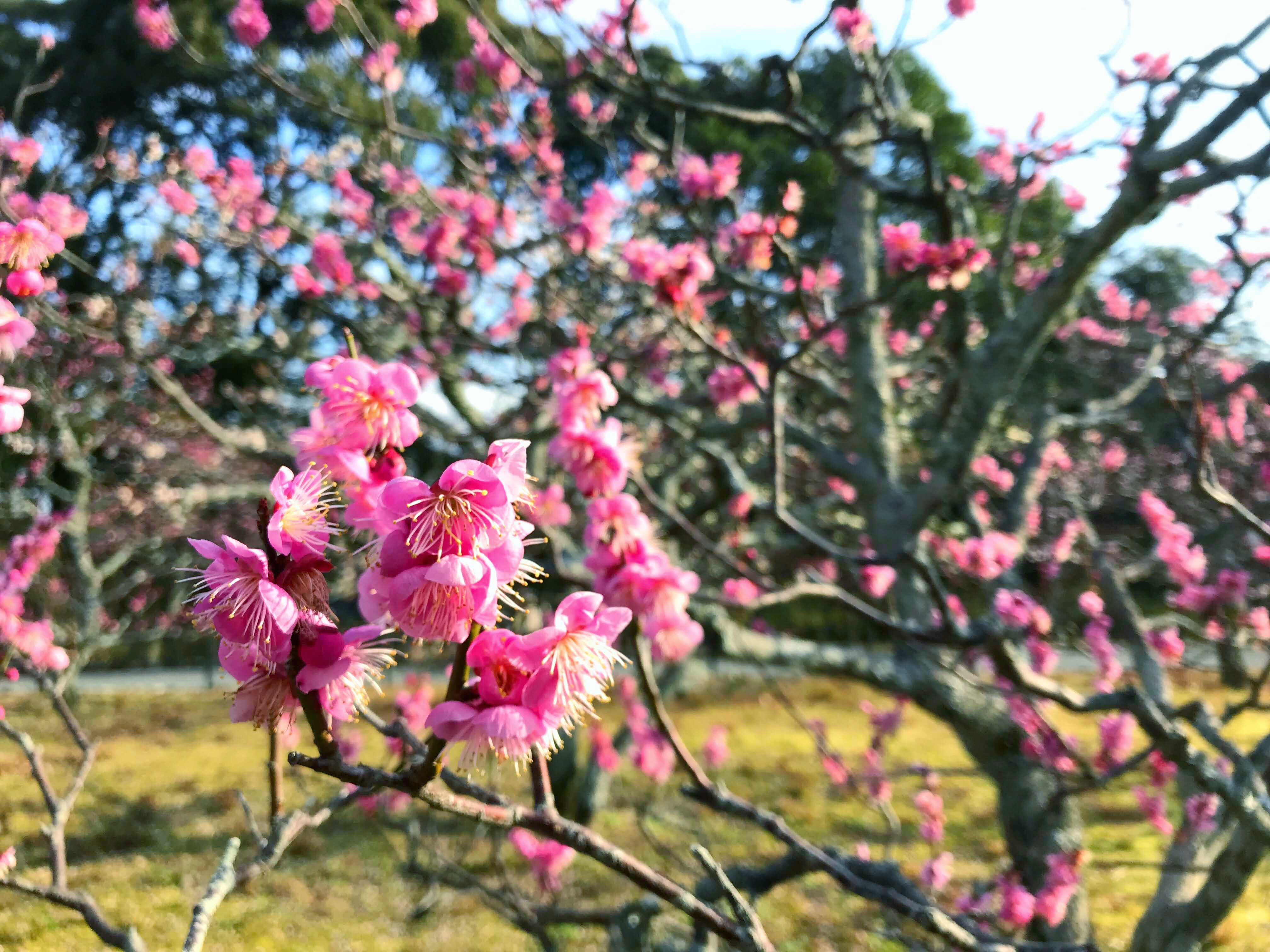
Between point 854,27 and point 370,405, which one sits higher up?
point 854,27

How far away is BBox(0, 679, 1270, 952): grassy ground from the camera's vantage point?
337cm


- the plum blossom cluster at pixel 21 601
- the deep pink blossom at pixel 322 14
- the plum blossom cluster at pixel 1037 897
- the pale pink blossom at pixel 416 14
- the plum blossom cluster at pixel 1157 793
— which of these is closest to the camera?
the plum blossom cluster at pixel 1037 897

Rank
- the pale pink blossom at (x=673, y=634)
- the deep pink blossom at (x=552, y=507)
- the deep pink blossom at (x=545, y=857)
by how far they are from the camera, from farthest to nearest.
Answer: the deep pink blossom at (x=552, y=507) → the deep pink blossom at (x=545, y=857) → the pale pink blossom at (x=673, y=634)

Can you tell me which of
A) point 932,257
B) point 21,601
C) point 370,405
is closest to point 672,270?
point 932,257

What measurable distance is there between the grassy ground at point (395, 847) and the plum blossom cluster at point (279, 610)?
1.12 m

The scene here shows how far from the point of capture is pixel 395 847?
4.20 meters

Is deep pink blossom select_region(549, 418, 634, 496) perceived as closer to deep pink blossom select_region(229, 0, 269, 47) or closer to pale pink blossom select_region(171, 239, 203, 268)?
deep pink blossom select_region(229, 0, 269, 47)

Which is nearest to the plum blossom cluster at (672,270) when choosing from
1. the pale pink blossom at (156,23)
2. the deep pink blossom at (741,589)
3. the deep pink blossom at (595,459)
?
the deep pink blossom at (595,459)

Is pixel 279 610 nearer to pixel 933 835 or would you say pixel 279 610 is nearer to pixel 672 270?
pixel 672 270

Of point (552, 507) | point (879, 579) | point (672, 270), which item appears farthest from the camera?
point (552, 507)

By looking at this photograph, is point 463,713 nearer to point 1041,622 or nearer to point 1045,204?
point 1041,622

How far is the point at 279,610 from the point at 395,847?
4073 millimetres

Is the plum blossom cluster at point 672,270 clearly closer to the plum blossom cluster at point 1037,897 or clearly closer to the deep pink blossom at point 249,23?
the plum blossom cluster at point 1037,897

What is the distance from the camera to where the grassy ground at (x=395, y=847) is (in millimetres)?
3371
